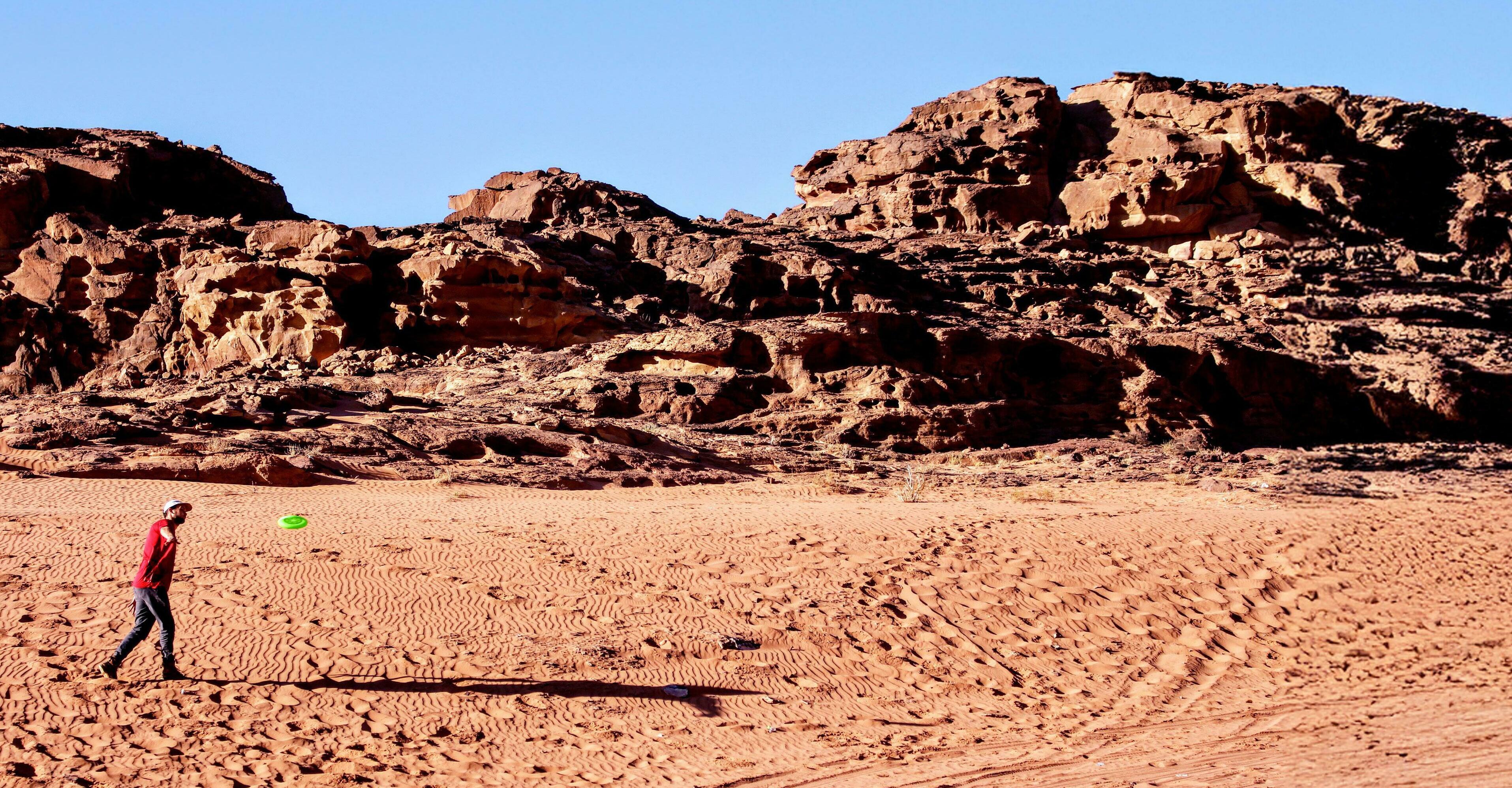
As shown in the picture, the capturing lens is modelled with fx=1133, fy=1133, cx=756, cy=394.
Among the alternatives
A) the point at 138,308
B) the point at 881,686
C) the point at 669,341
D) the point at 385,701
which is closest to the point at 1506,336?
the point at 669,341

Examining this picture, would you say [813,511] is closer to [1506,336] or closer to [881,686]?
[881,686]

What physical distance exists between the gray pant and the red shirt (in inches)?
1.6

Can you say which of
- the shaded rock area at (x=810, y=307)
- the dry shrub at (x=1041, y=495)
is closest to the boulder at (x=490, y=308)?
the shaded rock area at (x=810, y=307)

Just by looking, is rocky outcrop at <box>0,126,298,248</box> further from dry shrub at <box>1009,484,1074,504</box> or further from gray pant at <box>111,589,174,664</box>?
gray pant at <box>111,589,174,664</box>

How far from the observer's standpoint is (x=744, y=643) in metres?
9.41

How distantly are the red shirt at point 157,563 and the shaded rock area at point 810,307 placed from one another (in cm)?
732

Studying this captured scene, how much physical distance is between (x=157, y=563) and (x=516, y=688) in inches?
96.2

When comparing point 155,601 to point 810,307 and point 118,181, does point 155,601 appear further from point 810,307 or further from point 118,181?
point 118,181

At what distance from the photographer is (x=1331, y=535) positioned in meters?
14.5

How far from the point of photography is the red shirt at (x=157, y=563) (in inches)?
281

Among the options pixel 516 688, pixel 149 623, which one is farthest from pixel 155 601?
pixel 516 688

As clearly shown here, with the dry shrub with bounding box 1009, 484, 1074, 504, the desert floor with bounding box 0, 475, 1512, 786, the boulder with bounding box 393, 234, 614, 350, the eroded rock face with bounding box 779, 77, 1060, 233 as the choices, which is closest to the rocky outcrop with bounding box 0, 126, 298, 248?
the boulder with bounding box 393, 234, 614, 350

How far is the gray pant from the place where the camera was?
714cm

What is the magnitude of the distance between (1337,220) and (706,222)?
62.9 ft
